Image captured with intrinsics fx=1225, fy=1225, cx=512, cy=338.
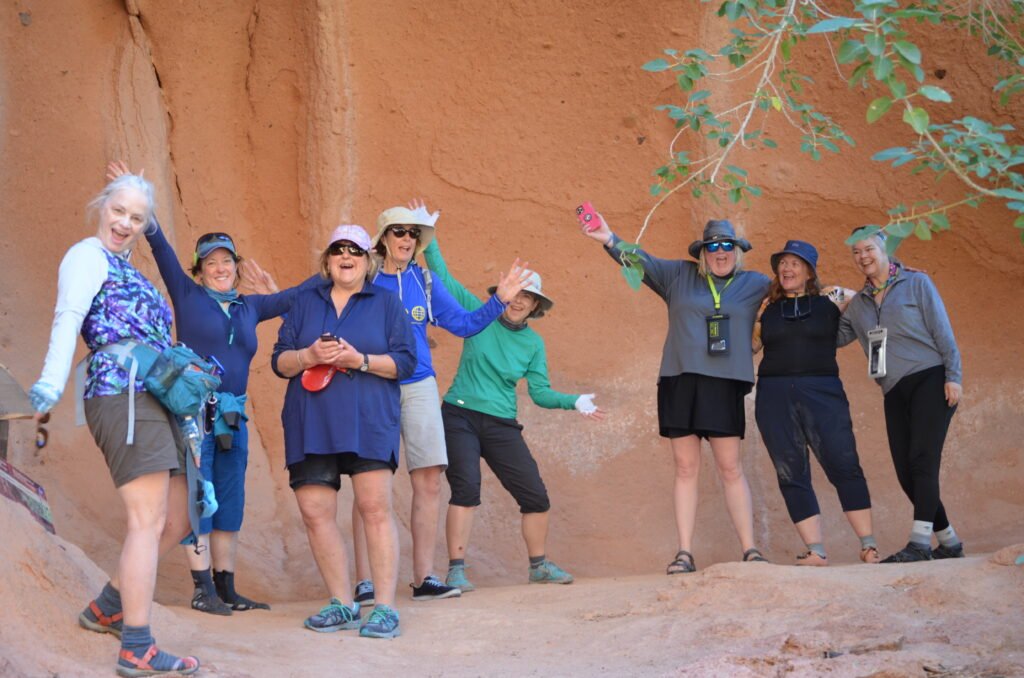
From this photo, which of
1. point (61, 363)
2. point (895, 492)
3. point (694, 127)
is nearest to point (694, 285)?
point (694, 127)

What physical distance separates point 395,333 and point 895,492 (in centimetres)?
413

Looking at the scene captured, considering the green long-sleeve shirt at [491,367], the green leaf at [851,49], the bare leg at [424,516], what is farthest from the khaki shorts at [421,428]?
the green leaf at [851,49]

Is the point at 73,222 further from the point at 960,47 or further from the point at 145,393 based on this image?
the point at 960,47

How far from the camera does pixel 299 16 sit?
7379mm

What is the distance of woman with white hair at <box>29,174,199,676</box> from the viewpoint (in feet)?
12.0

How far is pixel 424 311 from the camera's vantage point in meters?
5.50

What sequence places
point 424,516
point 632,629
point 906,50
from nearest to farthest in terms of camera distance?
point 906,50 → point 632,629 → point 424,516

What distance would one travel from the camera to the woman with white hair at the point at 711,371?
559 centimetres

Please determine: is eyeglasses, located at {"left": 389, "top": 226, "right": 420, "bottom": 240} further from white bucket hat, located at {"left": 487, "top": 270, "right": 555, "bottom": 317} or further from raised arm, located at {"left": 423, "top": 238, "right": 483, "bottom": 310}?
white bucket hat, located at {"left": 487, "top": 270, "right": 555, "bottom": 317}

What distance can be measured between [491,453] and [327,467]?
1420 millimetres

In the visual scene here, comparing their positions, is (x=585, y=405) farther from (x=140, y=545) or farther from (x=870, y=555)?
(x=140, y=545)

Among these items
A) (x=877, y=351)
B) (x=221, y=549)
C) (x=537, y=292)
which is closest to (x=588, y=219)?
(x=537, y=292)

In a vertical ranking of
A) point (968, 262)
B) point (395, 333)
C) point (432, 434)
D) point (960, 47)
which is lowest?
point (432, 434)

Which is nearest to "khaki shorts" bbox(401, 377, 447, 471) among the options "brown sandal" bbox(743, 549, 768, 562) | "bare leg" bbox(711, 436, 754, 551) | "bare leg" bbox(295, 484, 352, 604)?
"bare leg" bbox(295, 484, 352, 604)
